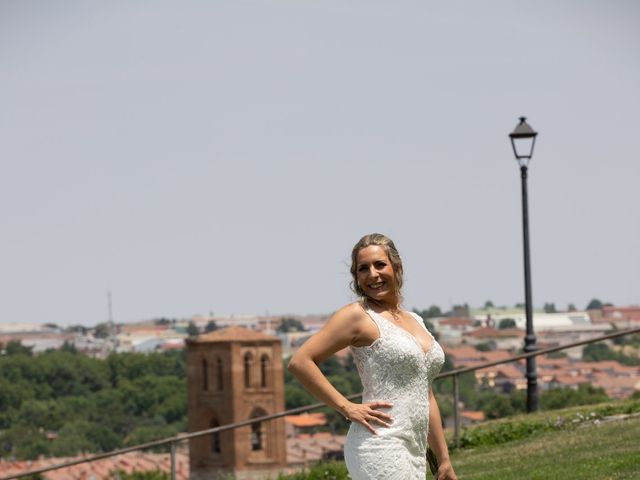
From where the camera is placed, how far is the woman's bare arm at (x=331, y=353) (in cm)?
486

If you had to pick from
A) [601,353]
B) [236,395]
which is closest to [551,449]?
[236,395]

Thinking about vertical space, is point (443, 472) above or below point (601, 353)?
above

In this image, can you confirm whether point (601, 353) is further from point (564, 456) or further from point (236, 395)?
point (564, 456)

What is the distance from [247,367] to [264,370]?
118 centimetres

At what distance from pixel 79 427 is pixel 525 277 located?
402 ft

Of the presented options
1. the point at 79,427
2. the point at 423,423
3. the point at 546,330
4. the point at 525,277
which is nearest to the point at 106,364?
the point at 79,427

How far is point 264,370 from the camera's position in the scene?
107938 millimetres

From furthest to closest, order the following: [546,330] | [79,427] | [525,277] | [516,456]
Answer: [546,330] → [79,427] → [525,277] → [516,456]

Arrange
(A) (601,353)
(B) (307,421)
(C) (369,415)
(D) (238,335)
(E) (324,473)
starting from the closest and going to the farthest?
(C) (369,415), (E) (324,473), (D) (238,335), (B) (307,421), (A) (601,353)

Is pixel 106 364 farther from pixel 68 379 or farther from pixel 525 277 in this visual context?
pixel 525 277

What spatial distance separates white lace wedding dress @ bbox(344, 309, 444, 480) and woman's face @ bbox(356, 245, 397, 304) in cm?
7

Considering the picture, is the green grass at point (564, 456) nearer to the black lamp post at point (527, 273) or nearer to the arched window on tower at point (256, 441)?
the black lamp post at point (527, 273)

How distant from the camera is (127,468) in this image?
106 m

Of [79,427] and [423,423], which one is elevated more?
[423,423]
